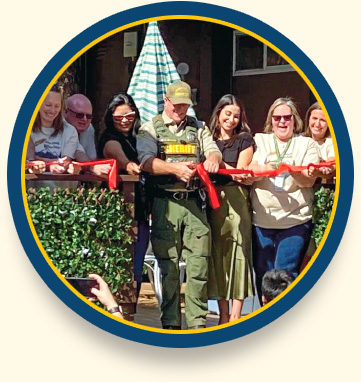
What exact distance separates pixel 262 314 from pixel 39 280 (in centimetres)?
75

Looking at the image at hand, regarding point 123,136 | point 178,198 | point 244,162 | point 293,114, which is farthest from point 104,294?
point 293,114

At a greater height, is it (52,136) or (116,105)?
(116,105)

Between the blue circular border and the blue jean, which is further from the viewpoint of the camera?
the blue jean

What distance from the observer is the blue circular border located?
2689 millimetres

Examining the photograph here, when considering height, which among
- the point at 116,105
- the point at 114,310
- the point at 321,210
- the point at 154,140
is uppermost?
the point at 116,105

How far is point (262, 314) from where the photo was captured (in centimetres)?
276

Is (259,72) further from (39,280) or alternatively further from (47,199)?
(39,280)

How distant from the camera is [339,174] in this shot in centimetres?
273

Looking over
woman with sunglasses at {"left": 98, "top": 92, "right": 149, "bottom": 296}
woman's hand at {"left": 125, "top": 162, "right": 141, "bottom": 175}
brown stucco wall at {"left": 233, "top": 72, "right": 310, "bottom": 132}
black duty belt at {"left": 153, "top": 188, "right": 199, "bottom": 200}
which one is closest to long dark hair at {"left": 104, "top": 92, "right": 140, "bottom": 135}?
woman with sunglasses at {"left": 98, "top": 92, "right": 149, "bottom": 296}

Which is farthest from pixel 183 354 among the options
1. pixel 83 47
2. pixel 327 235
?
pixel 83 47

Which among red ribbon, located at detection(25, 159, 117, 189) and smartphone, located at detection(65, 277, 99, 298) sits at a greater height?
red ribbon, located at detection(25, 159, 117, 189)

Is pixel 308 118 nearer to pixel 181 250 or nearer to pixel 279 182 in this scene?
pixel 279 182

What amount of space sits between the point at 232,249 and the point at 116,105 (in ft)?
2.02

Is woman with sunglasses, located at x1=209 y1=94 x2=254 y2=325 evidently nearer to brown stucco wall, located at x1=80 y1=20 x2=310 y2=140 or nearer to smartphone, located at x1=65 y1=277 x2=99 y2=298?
brown stucco wall, located at x1=80 y1=20 x2=310 y2=140
